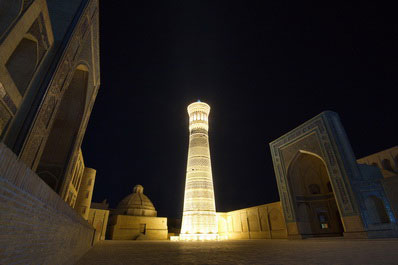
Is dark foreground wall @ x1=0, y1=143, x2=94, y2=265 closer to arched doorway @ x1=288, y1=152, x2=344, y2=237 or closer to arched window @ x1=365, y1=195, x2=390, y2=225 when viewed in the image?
arched window @ x1=365, y1=195, x2=390, y2=225

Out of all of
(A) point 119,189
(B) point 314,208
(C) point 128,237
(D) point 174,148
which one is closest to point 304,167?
(B) point 314,208

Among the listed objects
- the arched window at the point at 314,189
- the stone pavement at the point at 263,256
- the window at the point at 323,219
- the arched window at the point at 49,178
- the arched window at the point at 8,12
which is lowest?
the stone pavement at the point at 263,256

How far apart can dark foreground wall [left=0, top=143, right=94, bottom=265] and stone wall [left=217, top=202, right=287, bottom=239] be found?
43.8 feet

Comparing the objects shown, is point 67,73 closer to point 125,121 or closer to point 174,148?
point 125,121

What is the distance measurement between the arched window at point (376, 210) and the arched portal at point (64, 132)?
10954 mm

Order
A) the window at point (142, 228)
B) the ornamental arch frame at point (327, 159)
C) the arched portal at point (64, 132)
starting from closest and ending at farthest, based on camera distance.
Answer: the arched portal at point (64, 132) < the ornamental arch frame at point (327, 159) < the window at point (142, 228)

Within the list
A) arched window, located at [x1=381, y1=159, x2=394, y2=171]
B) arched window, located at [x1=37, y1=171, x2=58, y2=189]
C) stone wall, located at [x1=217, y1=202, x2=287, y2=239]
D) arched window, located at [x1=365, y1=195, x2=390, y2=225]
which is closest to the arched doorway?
stone wall, located at [x1=217, y1=202, x2=287, y2=239]

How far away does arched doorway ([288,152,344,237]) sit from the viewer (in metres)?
10.9

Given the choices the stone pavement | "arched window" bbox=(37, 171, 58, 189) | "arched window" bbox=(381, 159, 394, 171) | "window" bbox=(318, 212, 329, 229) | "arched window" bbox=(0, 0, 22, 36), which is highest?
"arched window" bbox=(381, 159, 394, 171)

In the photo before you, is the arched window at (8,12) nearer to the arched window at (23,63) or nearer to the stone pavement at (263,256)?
the arched window at (23,63)

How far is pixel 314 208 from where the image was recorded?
1138cm

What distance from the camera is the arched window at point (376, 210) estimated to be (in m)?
7.79

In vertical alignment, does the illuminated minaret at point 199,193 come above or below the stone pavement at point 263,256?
above

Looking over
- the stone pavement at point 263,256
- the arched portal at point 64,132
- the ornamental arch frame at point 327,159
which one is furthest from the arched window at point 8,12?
the ornamental arch frame at point 327,159
